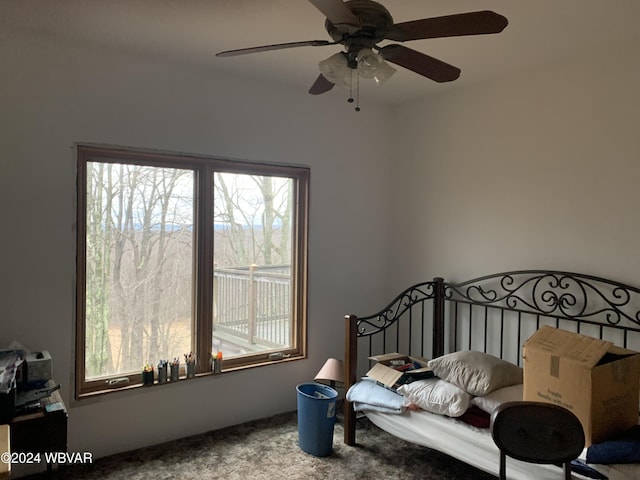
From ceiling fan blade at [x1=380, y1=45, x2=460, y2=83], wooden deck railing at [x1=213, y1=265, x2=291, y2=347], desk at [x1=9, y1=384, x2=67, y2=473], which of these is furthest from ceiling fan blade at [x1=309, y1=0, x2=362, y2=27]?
wooden deck railing at [x1=213, y1=265, x2=291, y2=347]

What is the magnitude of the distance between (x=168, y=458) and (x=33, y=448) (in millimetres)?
1023

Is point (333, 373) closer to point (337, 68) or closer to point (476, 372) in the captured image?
point (476, 372)

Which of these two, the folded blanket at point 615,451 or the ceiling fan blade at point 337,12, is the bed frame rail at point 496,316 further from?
the ceiling fan blade at point 337,12

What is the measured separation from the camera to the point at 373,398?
2867mm

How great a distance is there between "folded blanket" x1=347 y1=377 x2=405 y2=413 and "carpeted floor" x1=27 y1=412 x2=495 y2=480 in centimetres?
33

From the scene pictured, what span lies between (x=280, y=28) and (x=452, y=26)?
1.08 m

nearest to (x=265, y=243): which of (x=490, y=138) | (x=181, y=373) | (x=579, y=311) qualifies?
(x=181, y=373)

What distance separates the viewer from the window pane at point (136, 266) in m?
2.92

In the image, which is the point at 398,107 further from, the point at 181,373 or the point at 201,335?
the point at 181,373

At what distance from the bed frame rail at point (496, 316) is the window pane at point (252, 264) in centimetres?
69

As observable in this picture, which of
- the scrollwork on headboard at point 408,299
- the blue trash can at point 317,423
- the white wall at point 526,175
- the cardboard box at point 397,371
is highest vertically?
the white wall at point 526,175

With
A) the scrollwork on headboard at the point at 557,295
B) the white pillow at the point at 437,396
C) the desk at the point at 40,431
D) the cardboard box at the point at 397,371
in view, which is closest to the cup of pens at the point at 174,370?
the desk at the point at 40,431

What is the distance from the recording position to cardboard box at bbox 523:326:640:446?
205 cm

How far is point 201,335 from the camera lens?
3277mm
